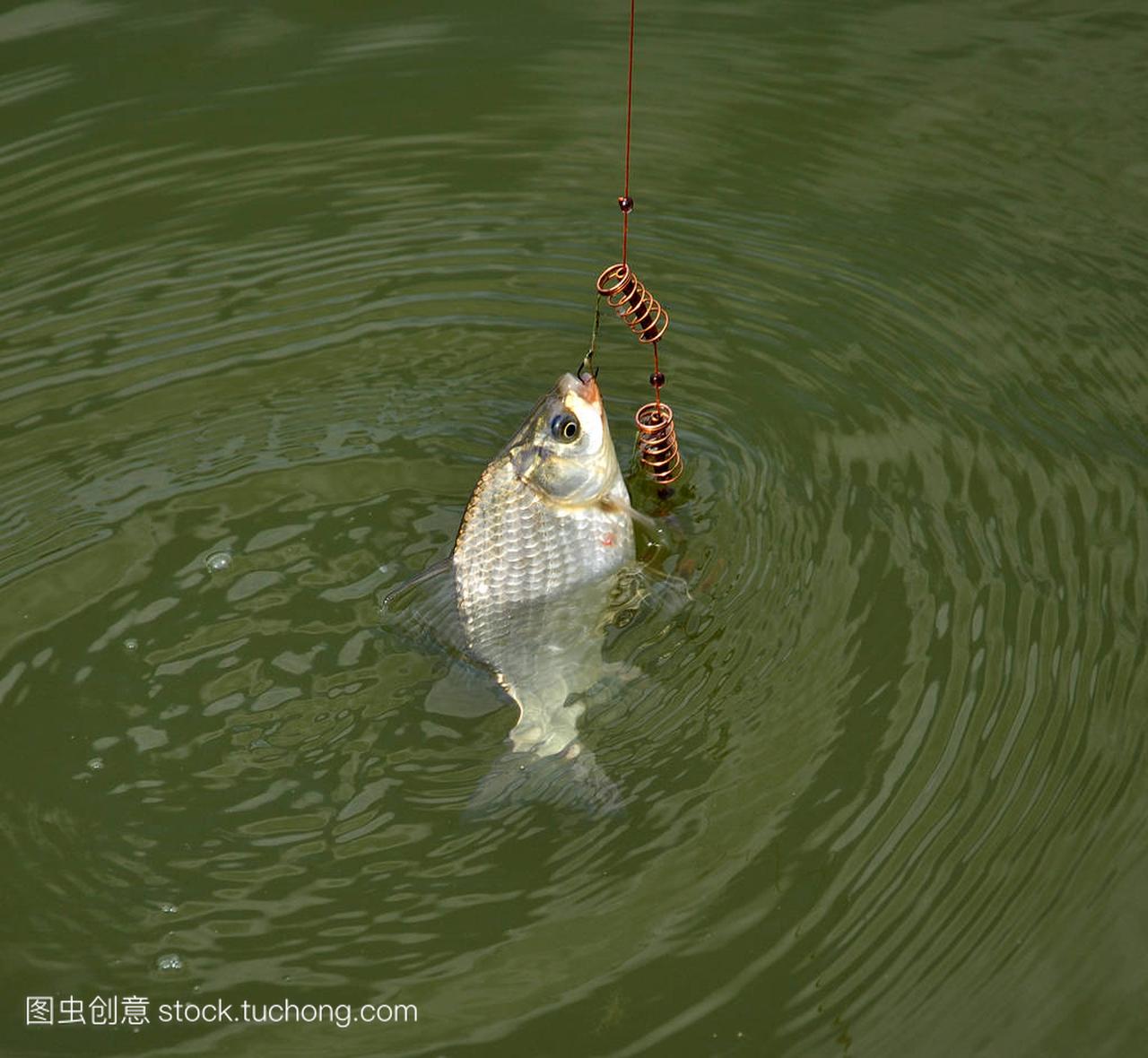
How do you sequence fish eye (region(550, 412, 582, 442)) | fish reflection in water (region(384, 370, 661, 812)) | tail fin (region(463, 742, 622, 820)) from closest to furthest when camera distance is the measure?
tail fin (region(463, 742, 622, 820))
fish reflection in water (region(384, 370, 661, 812))
fish eye (region(550, 412, 582, 442))

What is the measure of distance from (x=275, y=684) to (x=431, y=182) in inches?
108

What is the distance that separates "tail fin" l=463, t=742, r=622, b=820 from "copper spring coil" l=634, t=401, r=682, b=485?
0.97 m

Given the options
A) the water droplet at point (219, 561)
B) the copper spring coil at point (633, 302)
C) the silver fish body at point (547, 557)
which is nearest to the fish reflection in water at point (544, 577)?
the silver fish body at point (547, 557)

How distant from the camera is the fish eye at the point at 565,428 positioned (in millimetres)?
4273

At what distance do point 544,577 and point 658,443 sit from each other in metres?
0.60

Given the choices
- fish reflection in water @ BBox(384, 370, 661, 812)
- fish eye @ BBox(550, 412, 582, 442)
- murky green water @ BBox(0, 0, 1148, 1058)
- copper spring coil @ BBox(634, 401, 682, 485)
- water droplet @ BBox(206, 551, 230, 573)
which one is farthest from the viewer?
water droplet @ BBox(206, 551, 230, 573)

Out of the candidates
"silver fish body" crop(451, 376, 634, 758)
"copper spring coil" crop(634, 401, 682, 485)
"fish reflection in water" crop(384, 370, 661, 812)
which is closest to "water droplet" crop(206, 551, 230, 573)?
"fish reflection in water" crop(384, 370, 661, 812)

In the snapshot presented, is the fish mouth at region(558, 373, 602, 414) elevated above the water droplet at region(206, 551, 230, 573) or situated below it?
above

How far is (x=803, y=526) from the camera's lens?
465 centimetres

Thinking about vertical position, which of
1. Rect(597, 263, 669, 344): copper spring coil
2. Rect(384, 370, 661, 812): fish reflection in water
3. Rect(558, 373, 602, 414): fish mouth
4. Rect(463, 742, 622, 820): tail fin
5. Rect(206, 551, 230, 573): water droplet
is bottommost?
Rect(463, 742, 622, 820): tail fin

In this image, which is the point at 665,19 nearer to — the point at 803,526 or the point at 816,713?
the point at 803,526

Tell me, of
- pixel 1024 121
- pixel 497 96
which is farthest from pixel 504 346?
pixel 1024 121

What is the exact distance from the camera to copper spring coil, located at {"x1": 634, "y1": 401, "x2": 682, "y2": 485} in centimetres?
440

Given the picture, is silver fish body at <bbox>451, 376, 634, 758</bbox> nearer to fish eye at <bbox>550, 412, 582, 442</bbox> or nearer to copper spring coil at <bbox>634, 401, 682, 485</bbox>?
fish eye at <bbox>550, 412, 582, 442</bbox>
